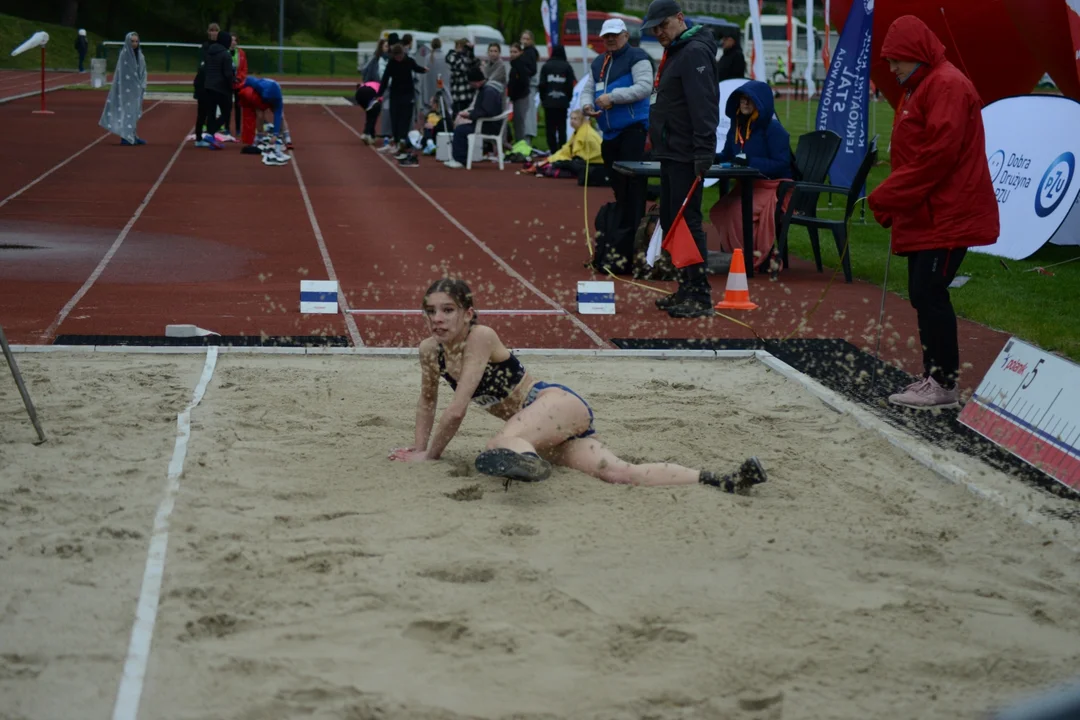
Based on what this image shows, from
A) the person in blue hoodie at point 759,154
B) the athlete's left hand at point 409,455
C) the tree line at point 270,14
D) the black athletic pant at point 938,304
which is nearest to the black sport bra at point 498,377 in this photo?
the athlete's left hand at point 409,455

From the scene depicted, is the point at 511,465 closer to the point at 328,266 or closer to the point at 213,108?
the point at 328,266

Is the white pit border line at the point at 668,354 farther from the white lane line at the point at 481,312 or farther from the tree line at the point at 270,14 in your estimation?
the tree line at the point at 270,14

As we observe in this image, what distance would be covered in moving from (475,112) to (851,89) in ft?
24.2

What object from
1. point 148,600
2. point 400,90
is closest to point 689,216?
point 148,600

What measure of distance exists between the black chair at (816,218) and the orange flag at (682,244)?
1.95 metres

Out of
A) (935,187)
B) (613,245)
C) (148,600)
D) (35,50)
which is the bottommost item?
(148,600)

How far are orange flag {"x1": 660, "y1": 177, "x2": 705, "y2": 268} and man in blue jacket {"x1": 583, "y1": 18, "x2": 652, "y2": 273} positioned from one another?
6.44 feet

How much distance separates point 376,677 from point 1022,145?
1159 cm

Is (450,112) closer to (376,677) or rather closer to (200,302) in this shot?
(200,302)

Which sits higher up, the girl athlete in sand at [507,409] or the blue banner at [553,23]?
the blue banner at [553,23]

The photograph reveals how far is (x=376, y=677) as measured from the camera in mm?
3527

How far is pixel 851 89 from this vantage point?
1575 cm

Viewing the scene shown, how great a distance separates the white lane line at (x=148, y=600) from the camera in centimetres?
340

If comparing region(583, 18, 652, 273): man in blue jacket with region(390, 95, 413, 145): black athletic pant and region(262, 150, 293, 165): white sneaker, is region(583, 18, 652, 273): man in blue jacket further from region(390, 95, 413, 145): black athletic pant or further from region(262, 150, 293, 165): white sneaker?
region(390, 95, 413, 145): black athletic pant
